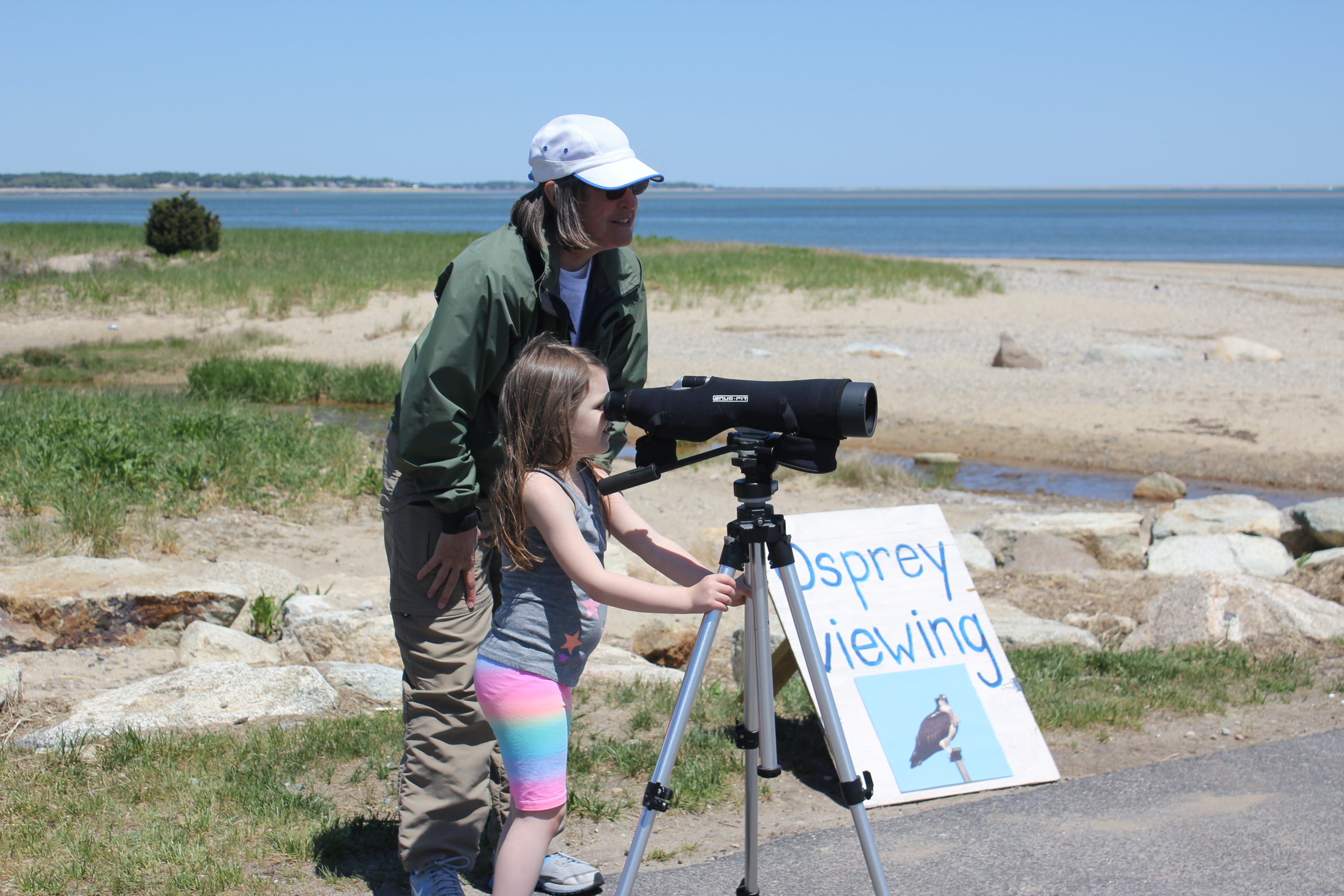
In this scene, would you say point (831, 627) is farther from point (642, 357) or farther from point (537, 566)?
point (537, 566)

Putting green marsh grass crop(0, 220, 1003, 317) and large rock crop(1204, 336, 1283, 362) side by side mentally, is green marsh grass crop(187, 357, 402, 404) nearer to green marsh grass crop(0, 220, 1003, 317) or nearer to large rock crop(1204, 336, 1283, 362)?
green marsh grass crop(0, 220, 1003, 317)

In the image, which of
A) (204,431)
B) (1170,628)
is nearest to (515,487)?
(1170,628)

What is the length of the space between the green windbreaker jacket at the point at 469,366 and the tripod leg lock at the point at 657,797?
749mm

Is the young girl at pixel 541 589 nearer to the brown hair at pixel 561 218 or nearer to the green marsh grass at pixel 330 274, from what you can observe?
the brown hair at pixel 561 218

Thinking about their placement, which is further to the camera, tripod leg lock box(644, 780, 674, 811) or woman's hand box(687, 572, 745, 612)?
tripod leg lock box(644, 780, 674, 811)

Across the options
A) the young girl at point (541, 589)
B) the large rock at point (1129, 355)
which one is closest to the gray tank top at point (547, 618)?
the young girl at point (541, 589)

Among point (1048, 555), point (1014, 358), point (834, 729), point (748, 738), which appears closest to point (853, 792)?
point (834, 729)

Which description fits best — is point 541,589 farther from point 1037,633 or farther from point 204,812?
point 1037,633

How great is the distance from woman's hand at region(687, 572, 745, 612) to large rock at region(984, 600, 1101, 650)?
9.11 ft

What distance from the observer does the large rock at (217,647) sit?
445cm

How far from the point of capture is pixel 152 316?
65.4 feet

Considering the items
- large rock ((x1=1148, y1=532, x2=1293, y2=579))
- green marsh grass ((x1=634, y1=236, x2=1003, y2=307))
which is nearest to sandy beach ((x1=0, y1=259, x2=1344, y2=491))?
→ green marsh grass ((x1=634, y1=236, x2=1003, y2=307))

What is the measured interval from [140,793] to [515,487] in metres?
1.70

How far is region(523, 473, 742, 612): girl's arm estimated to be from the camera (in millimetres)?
2215
